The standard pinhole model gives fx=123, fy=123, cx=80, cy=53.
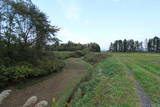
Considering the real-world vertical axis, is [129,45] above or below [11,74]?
above

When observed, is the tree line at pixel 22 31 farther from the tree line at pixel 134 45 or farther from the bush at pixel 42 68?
the tree line at pixel 134 45

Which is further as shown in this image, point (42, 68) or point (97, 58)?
point (97, 58)

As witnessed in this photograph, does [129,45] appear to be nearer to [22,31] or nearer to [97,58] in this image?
[97,58]

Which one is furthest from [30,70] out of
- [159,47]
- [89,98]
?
[159,47]

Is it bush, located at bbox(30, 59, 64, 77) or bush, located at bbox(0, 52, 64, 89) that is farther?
bush, located at bbox(30, 59, 64, 77)

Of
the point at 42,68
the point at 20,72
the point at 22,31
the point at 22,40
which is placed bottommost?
the point at 42,68

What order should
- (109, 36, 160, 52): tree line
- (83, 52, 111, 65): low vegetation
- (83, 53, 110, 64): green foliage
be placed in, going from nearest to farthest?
1. (83, 52, 111, 65): low vegetation
2. (83, 53, 110, 64): green foliage
3. (109, 36, 160, 52): tree line

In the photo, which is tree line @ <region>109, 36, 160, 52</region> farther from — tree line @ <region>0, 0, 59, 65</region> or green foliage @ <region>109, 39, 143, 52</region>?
tree line @ <region>0, 0, 59, 65</region>

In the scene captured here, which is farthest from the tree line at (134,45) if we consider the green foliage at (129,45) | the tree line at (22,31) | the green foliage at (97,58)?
the tree line at (22,31)

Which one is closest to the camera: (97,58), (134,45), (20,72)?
(20,72)

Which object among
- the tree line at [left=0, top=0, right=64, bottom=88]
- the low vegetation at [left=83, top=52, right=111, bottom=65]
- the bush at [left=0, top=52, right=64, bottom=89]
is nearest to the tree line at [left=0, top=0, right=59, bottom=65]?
the tree line at [left=0, top=0, right=64, bottom=88]

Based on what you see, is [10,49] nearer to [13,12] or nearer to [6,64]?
[6,64]

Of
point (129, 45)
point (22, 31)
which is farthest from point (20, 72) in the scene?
point (129, 45)

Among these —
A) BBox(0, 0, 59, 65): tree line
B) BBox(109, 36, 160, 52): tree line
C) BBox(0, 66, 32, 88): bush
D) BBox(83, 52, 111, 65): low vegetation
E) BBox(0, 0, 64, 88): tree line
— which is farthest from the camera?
BBox(109, 36, 160, 52): tree line
